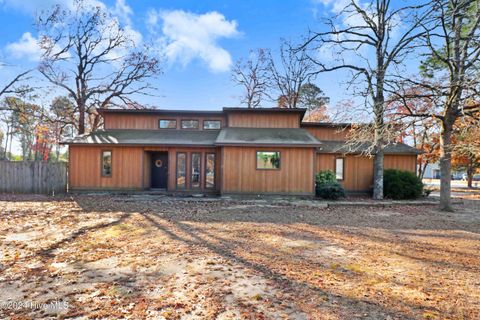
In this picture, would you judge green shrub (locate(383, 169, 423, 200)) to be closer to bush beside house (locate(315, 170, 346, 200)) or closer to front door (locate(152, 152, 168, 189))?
bush beside house (locate(315, 170, 346, 200))

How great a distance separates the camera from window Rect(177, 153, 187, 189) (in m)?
14.5

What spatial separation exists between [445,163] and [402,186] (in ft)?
12.2

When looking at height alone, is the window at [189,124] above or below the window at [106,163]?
above

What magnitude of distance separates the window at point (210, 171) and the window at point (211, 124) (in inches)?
91.7

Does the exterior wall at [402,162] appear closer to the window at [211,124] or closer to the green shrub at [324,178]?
the green shrub at [324,178]

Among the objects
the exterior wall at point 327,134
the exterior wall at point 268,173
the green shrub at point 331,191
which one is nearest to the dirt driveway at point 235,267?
the green shrub at point 331,191

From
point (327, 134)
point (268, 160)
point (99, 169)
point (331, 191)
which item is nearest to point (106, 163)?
point (99, 169)

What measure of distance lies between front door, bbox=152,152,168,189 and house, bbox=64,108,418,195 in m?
0.05

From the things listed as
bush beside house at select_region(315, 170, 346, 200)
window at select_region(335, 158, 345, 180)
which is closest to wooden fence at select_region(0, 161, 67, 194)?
bush beside house at select_region(315, 170, 346, 200)

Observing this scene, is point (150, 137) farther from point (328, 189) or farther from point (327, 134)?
Result: point (327, 134)

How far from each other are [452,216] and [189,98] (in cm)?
1834

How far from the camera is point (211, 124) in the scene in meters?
16.1

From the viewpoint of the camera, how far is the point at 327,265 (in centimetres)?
461

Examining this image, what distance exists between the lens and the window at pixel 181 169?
47.4ft
